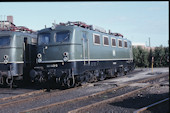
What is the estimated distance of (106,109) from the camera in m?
7.37

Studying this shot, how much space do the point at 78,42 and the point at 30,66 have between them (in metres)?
4.14

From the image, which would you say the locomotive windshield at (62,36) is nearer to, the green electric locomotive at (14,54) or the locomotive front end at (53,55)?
the locomotive front end at (53,55)

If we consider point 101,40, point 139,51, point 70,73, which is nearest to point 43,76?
point 70,73

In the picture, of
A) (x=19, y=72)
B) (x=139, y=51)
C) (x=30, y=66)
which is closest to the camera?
(x=19, y=72)

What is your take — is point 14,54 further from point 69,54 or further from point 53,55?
point 69,54

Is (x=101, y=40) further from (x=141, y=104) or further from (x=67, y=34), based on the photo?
(x=141, y=104)

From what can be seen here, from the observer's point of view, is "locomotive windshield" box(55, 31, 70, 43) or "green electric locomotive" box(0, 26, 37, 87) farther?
"green electric locomotive" box(0, 26, 37, 87)

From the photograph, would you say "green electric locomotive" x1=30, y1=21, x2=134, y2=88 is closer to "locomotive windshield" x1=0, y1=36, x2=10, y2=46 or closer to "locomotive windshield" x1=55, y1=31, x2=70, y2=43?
"locomotive windshield" x1=55, y1=31, x2=70, y2=43

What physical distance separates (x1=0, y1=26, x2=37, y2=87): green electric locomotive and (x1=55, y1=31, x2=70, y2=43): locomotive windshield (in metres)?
2.71

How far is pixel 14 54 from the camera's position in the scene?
13273mm

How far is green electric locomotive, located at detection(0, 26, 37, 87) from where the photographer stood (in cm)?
1316

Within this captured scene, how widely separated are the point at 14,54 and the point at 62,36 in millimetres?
3184

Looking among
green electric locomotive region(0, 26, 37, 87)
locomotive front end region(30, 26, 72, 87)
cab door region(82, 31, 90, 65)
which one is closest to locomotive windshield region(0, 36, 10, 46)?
green electric locomotive region(0, 26, 37, 87)

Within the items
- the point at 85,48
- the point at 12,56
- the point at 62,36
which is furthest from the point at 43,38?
the point at 85,48
